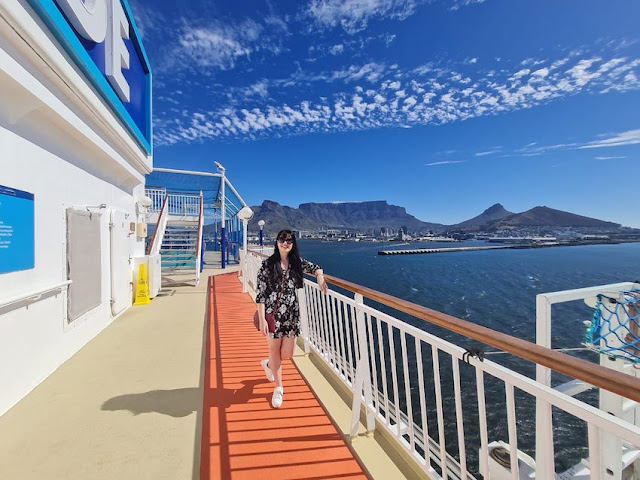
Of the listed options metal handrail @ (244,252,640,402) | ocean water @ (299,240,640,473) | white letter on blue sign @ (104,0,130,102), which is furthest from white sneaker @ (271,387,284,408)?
white letter on blue sign @ (104,0,130,102)

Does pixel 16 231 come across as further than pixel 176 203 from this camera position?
No

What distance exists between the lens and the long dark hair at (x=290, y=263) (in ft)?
8.64

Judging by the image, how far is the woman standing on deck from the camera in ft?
8.64

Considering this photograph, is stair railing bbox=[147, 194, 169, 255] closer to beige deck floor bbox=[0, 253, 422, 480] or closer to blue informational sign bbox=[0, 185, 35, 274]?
beige deck floor bbox=[0, 253, 422, 480]

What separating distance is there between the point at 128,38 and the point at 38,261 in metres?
4.65

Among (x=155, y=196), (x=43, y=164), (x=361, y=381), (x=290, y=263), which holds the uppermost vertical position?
(x=155, y=196)

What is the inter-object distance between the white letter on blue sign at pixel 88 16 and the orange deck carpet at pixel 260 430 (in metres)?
3.93

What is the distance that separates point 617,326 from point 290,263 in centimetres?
269

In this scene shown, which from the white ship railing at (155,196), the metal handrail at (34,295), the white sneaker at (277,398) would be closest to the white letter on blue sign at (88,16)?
the metal handrail at (34,295)

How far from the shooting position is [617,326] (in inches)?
102

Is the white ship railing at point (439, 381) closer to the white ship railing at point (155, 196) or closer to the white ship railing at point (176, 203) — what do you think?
the white ship railing at point (176, 203)

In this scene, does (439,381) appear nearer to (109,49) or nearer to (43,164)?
(43,164)

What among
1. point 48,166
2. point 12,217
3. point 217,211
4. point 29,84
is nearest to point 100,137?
point 48,166

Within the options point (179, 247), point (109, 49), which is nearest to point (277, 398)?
point (109, 49)
